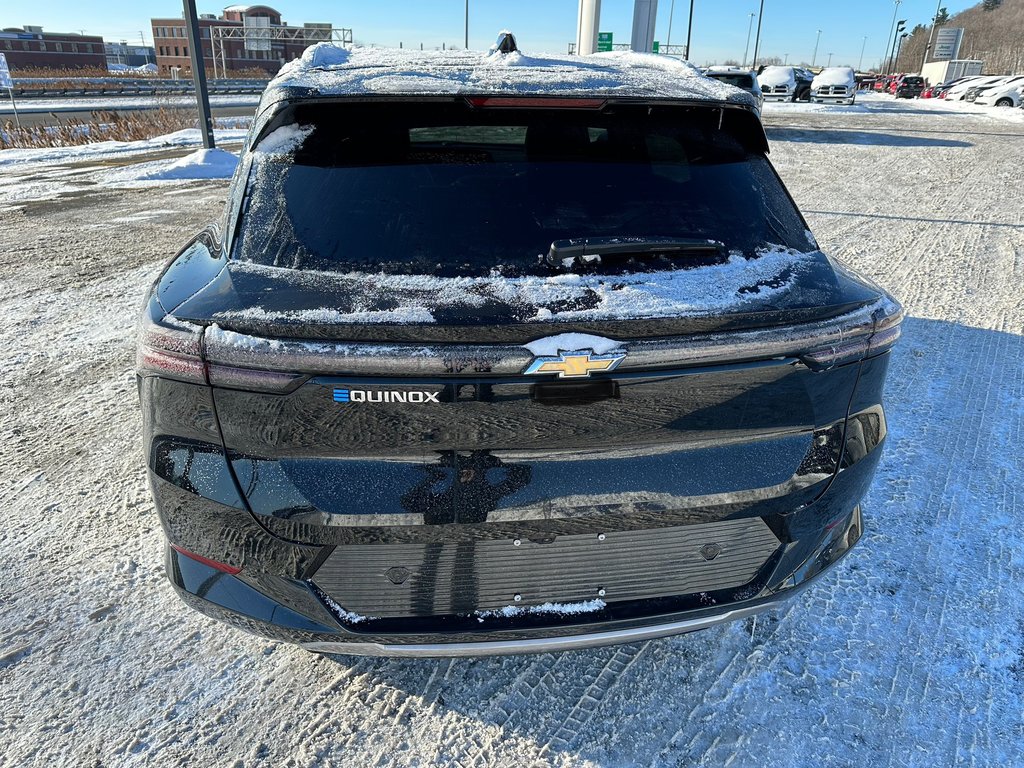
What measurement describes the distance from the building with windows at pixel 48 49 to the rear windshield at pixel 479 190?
312ft

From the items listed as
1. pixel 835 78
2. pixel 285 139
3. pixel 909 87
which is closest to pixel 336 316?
pixel 285 139

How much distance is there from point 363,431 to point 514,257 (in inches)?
25.3

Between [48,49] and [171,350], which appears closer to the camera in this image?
[171,350]

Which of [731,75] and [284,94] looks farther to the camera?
[731,75]

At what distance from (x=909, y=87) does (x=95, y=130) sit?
152 ft

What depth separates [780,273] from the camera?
1860 millimetres

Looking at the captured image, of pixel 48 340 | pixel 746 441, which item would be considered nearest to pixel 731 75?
pixel 48 340

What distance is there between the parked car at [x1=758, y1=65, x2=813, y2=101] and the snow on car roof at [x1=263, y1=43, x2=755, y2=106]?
3108cm

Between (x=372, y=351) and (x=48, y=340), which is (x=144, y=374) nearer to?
(x=372, y=351)

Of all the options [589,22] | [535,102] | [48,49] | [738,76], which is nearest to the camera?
[535,102]

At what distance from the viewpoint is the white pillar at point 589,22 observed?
63.3ft

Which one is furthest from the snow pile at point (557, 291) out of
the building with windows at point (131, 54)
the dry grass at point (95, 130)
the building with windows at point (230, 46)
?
the building with windows at point (131, 54)

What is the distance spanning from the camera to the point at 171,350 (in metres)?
1.59

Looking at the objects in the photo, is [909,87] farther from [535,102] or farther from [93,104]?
[535,102]
